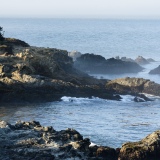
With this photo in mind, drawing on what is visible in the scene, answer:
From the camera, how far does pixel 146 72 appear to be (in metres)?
105

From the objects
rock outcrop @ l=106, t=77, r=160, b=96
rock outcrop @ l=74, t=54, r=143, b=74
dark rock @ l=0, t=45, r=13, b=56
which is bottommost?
rock outcrop @ l=74, t=54, r=143, b=74

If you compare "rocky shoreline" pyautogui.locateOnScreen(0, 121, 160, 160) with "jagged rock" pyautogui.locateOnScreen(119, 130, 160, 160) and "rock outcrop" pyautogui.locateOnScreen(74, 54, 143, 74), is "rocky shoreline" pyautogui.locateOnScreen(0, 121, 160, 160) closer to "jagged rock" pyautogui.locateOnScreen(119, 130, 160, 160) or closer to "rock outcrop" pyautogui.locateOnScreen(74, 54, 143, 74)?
"jagged rock" pyautogui.locateOnScreen(119, 130, 160, 160)

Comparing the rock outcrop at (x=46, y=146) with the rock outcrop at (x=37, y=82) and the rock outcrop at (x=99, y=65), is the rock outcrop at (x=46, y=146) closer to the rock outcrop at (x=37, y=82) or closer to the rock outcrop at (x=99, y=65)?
the rock outcrop at (x=37, y=82)

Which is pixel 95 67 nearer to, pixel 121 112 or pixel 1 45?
pixel 1 45

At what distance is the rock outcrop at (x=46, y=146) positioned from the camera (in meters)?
28.8

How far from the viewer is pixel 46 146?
3002 cm

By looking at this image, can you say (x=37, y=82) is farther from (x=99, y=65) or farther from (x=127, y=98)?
(x=99, y=65)

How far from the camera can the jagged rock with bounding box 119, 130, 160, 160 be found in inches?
1148

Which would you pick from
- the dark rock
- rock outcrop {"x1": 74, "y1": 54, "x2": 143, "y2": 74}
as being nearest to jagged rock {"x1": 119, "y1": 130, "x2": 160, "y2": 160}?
the dark rock

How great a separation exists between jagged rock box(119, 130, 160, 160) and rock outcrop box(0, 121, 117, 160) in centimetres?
84

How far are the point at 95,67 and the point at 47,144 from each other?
68852 millimetres

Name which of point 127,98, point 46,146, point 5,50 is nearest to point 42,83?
point 127,98

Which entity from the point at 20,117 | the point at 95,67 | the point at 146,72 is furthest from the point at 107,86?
the point at 146,72

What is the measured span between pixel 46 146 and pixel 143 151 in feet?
19.7
